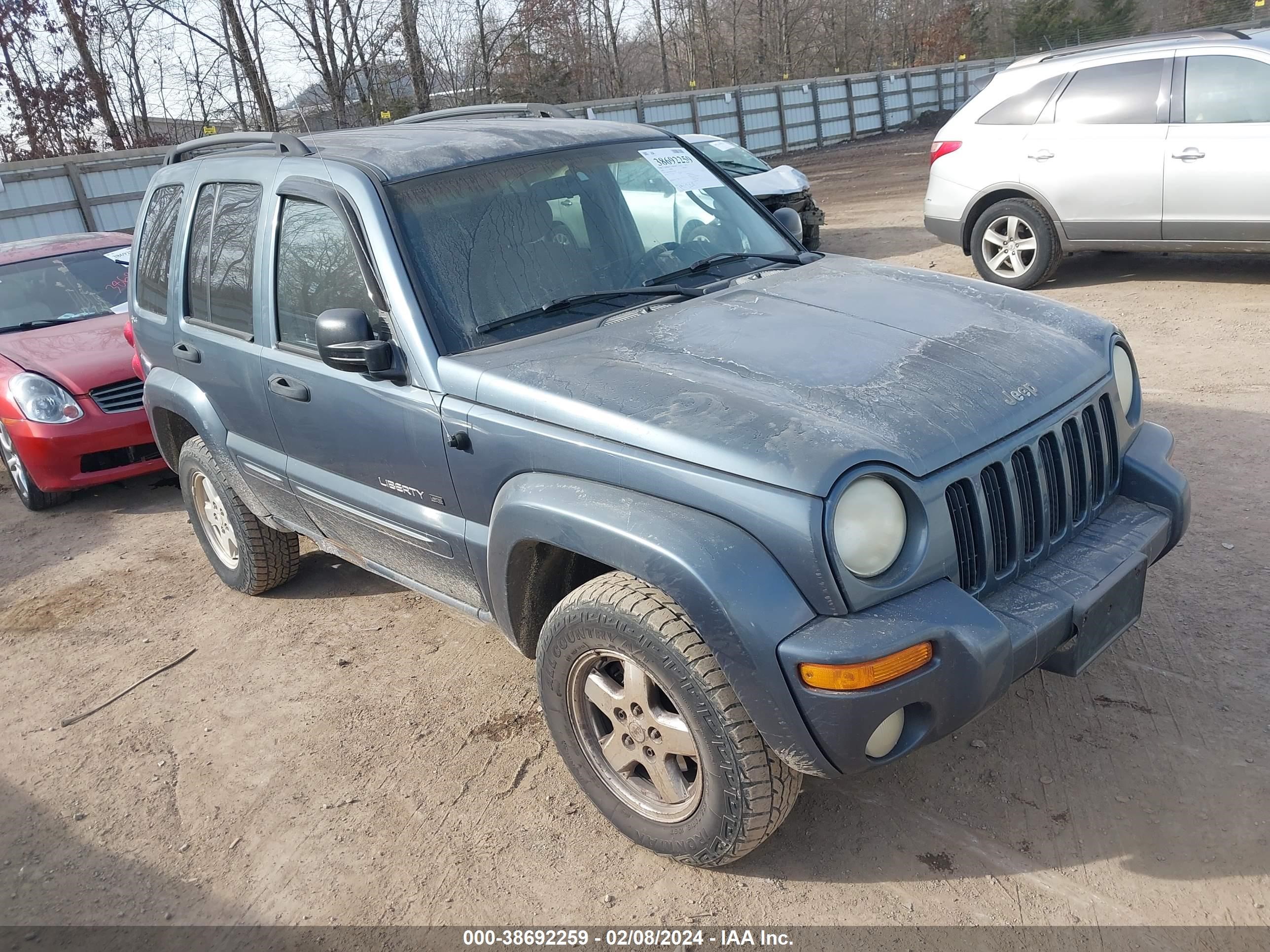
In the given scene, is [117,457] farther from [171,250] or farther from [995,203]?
[995,203]

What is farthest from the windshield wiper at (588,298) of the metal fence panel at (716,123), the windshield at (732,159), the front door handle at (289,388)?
the metal fence panel at (716,123)

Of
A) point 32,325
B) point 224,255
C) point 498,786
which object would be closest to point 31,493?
point 32,325

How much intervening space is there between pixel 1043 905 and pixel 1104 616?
751 mm

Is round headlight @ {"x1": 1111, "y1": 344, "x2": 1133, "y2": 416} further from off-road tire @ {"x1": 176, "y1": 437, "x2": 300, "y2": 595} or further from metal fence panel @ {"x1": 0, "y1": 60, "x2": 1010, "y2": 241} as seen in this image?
metal fence panel @ {"x1": 0, "y1": 60, "x2": 1010, "y2": 241}

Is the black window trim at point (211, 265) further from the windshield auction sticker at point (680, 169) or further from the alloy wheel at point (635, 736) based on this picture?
the alloy wheel at point (635, 736)

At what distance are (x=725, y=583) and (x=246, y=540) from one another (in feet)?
10.1

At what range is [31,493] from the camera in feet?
21.8

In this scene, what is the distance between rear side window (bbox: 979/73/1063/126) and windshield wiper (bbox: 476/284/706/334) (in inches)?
238

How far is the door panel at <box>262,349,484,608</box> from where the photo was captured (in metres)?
3.14

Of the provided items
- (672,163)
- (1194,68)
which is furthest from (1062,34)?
(672,163)

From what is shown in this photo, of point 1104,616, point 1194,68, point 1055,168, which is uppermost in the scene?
point 1194,68

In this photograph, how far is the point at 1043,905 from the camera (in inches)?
99.0

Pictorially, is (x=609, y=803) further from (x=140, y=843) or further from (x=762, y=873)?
(x=140, y=843)

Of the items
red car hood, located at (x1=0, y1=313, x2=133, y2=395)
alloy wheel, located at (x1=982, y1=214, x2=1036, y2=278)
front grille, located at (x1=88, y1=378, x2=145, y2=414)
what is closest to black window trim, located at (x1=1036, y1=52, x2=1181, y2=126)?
alloy wheel, located at (x1=982, y1=214, x2=1036, y2=278)
